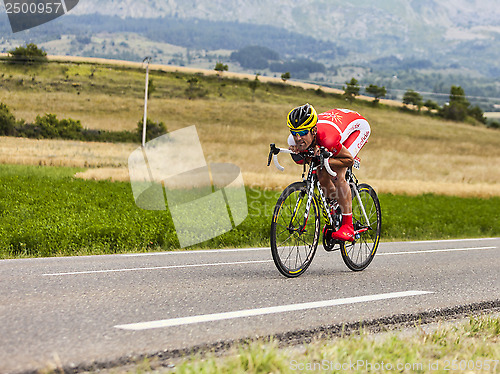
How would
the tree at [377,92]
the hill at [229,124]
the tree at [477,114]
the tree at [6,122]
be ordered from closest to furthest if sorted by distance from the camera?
the hill at [229,124] → the tree at [6,122] → the tree at [377,92] → the tree at [477,114]

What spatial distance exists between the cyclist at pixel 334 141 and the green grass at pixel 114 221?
5.10m

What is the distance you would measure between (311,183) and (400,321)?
2.18m

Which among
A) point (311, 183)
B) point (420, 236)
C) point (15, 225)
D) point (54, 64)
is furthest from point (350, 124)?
point (54, 64)

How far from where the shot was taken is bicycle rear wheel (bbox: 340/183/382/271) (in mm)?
7987

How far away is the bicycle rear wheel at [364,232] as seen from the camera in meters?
7.99

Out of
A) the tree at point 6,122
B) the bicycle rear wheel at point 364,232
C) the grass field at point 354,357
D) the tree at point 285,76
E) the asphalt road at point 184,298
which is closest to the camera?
the grass field at point 354,357

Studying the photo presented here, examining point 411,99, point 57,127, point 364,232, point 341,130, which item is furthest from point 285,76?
point 341,130

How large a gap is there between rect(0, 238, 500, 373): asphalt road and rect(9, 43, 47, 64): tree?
169 ft

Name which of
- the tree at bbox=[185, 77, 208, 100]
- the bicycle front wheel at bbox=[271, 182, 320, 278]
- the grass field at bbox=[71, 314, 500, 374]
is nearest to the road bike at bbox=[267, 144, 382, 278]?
the bicycle front wheel at bbox=[271, 182, 320, 278]

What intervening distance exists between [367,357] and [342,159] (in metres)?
3.70

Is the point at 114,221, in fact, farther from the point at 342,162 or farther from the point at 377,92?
the point at 377,92

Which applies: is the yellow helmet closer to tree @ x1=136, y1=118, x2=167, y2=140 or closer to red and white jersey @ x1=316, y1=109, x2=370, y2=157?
red and white jersey @ x1=316, y1=109, x2=370, y2=157

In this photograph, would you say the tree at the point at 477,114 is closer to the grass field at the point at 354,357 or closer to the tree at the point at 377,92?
the tree at the point at 377,92

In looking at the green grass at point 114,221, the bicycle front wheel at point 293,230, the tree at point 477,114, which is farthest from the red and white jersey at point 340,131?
the tree at point 477,114
